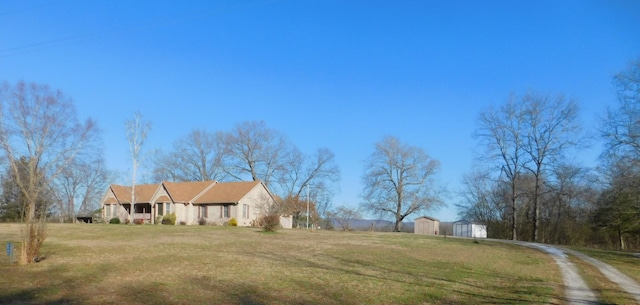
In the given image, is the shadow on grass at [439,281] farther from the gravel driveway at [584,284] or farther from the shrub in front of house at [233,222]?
the shrub in front of house at [233,222]

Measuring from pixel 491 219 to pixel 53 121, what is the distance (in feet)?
176

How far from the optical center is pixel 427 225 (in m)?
56.3

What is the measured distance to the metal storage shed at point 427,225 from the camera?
55.9 metres

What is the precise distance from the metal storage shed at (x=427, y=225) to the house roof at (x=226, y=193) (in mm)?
21890

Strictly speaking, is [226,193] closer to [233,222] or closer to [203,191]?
[203,191]

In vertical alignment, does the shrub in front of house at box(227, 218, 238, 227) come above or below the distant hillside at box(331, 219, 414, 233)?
above

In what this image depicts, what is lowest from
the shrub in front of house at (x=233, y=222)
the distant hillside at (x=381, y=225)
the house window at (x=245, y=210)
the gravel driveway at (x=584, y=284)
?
the distant hillside at (x=381, y=225)

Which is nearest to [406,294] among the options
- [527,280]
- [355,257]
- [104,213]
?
[527,280]

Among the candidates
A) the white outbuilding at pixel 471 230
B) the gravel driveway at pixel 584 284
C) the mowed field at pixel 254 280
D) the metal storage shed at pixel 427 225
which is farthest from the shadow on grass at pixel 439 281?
the metal storage shed at pixel 427 225

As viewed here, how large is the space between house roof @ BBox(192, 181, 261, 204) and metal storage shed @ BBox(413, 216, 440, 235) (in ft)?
71.8

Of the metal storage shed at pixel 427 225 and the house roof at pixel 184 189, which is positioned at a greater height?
the house roof at pixel 184 189

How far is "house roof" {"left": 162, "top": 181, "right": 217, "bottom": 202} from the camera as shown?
4888 cm

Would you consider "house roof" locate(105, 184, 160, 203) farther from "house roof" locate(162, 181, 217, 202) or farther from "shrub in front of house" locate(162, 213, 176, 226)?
"shrub in front of house" locate(162, 213, 176, 226)

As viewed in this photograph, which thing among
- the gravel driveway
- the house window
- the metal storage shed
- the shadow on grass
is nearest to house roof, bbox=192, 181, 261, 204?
the house window
